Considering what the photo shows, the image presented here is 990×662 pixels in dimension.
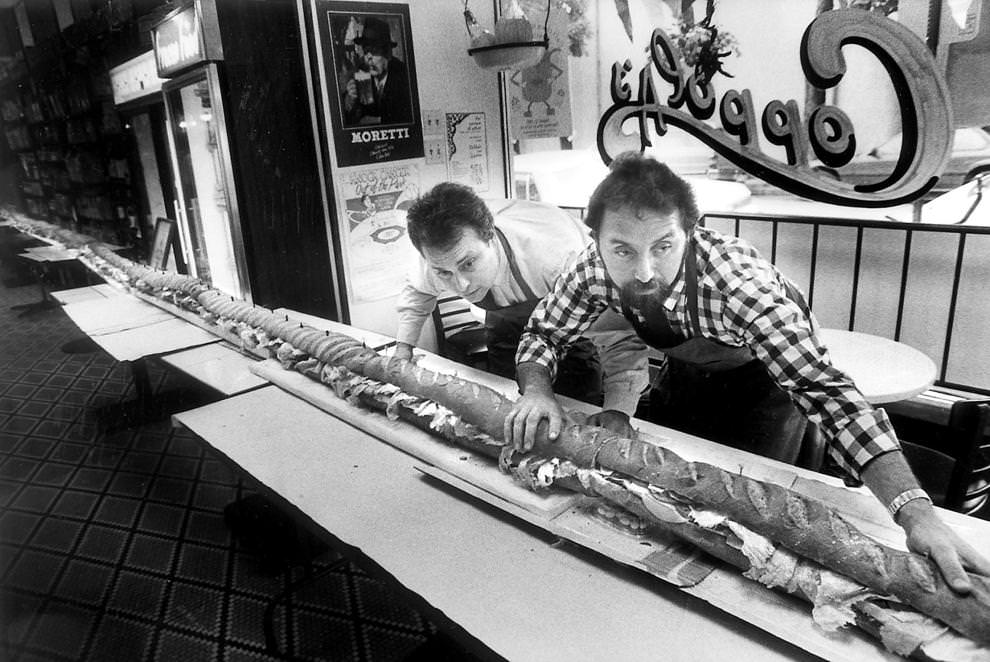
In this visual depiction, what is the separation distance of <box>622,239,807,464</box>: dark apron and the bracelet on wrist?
0.56m

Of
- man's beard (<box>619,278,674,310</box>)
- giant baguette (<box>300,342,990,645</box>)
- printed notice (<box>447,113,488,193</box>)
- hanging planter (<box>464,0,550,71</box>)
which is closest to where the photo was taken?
giant baguette (<box>300,342,990,645</box>)

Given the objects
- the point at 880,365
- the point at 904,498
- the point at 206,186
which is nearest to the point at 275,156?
the point at 206,186

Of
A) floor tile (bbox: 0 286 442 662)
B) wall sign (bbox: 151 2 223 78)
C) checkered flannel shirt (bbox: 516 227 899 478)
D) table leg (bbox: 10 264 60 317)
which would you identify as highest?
wall sign (bbox: 151 2 223 78)

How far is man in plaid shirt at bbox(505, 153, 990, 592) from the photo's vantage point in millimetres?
1031

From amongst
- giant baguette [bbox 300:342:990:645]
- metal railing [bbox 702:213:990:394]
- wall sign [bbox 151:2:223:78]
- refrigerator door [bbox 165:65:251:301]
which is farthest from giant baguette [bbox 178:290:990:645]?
wall sign [bbox 151:2:223:78]

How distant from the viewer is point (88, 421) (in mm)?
1343

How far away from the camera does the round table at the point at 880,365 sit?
1.60m

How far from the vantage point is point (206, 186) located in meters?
2.71

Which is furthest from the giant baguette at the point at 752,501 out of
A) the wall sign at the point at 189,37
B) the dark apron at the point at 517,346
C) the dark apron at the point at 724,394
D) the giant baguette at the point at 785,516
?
the wall sign at the point at 189,37

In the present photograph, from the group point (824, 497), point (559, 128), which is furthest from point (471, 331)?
point (824, 497)

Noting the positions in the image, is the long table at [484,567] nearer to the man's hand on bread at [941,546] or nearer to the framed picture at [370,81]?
the man's hand on bread at [941,546]

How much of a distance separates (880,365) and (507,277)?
3.58 ft

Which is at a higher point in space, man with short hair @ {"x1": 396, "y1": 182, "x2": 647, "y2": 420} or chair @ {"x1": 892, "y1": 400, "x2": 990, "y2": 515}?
man with short hair @ {"x1": 396, "y1": 182, "x2": 647, "y2": 420}

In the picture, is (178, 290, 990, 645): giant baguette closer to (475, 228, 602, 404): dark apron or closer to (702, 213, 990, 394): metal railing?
(475, 228, 602, 404): dark apron
